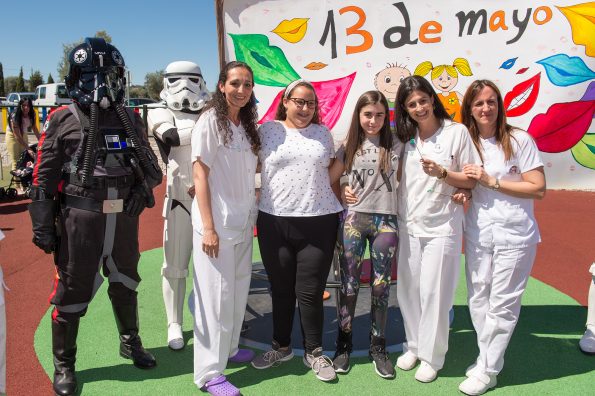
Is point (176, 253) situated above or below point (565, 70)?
below

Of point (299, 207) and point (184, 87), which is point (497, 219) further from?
point (184, 87)

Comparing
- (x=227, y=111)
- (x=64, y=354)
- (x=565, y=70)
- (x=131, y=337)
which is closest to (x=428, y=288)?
(x=227, y=111)

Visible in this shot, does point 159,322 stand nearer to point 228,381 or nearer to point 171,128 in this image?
point 228,381

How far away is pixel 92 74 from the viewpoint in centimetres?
275

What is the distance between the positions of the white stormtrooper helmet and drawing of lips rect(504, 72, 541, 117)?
5.71m

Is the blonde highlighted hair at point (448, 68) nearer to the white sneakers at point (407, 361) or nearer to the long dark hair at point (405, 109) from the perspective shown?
the long dark hair at point (405, 109)

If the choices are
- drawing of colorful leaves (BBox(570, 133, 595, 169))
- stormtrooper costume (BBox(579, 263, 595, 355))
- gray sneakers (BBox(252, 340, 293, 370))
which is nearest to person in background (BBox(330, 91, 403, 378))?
gray sneakers (BBox(252, 340, 293, 370))

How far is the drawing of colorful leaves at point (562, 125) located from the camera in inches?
297

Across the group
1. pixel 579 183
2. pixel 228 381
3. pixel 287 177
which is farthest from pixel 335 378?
pixel 579 183

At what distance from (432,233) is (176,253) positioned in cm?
187

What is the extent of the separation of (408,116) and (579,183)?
6.63 meters

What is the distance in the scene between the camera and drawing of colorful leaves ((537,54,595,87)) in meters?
7.18

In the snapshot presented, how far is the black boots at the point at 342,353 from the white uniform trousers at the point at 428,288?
440mm

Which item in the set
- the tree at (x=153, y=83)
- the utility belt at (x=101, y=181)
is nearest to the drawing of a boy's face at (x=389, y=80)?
the utility belt at (x=101, y=181)
